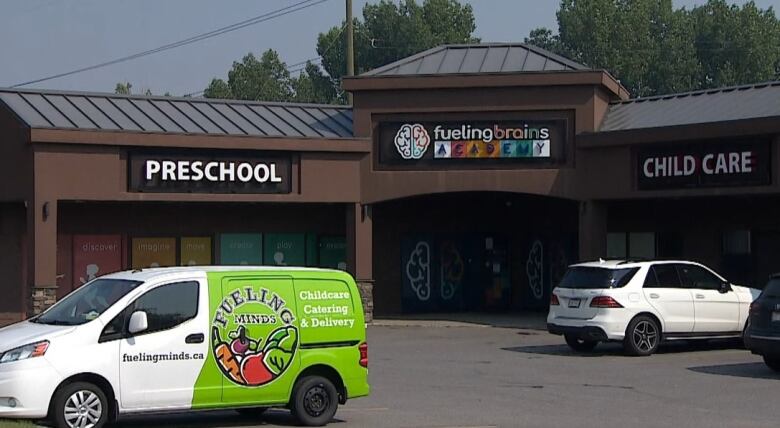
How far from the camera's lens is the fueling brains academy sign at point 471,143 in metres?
28.5

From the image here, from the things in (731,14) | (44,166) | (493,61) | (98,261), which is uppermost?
(731,14)

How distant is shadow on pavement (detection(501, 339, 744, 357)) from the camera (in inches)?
850

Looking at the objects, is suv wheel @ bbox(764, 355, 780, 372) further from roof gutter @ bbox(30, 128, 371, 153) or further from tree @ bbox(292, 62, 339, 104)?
tree @ bbox(292, 62, 339, 104)

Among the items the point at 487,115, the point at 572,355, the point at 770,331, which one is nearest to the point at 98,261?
the point at 487,115

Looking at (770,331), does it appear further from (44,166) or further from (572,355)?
(44,166)

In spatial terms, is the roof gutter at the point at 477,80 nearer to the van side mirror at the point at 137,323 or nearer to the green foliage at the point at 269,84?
the van side mirror at the point at 137,323

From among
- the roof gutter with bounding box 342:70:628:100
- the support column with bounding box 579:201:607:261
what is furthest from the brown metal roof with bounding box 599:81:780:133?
the support column with bounding box 579:201:607:261

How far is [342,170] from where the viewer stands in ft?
94.7

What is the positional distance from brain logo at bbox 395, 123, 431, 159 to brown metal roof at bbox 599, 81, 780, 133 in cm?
414

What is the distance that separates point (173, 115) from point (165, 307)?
53.7ft

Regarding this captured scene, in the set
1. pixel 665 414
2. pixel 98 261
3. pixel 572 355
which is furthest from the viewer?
pixel 98 261

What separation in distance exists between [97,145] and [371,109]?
6590 mm

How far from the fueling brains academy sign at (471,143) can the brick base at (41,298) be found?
830 cm

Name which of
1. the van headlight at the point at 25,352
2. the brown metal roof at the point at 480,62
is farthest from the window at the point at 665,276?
the van headlight at the point at 25,352
